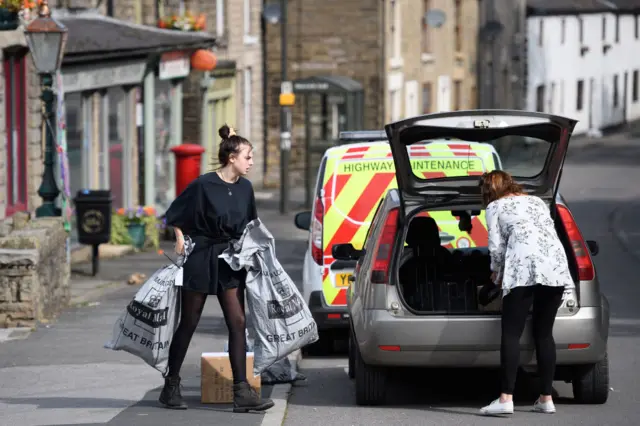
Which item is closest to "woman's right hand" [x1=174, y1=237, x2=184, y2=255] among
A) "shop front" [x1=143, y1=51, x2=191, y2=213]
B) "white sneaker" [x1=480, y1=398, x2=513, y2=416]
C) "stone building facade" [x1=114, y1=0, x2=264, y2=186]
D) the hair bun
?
the hair bun

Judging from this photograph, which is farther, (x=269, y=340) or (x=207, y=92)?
(x=207, y=92)

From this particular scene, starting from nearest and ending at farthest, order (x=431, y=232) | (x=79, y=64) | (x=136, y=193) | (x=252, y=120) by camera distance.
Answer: (x=431, y=232) < (x=79, y=64) < (x=136, y=193) < (x=252, y=120)

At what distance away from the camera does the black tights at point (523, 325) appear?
892 cm

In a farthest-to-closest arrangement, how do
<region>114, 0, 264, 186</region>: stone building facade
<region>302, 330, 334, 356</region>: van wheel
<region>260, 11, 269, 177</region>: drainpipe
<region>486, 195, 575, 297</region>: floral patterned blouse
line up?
1. <region>260, 11, 269, 177</region>: drainpipe
2. <region>114, 0, 264, 186</region>: stone building facade
3. <region>302, 330, 334, 356</region>: van wheel
4. <region>486, 195, 575, 297</region>: floral patterned blouse

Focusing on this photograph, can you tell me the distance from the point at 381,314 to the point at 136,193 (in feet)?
55.5

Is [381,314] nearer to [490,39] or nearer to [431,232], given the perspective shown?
[431,232]

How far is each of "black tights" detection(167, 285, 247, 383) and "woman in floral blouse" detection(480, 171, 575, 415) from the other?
4.96 feet

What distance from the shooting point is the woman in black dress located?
9055 mm

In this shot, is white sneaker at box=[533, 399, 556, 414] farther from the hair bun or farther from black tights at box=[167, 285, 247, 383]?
the hair bun

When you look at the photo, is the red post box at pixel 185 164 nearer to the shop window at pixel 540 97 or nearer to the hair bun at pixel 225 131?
the hair bun at pixel 225 131

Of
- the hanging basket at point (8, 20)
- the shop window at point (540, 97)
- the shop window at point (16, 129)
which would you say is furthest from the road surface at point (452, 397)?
the shop window at point (540, 97)

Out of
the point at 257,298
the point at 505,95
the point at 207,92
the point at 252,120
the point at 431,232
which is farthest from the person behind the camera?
the point at 505,95

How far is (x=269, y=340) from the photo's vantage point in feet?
30.5

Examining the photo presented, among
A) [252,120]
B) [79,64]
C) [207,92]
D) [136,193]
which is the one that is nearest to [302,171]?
[252,120]
